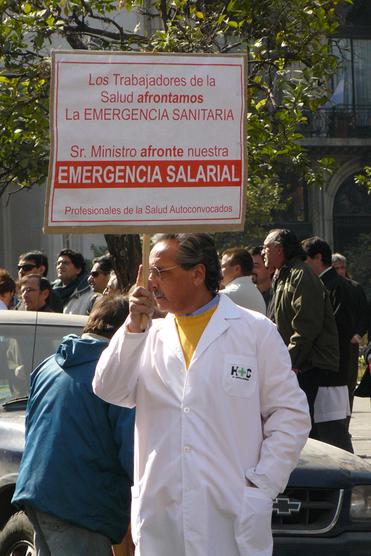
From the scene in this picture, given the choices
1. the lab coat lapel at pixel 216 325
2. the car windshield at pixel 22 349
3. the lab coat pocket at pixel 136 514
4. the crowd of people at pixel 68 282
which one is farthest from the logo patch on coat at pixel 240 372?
the crowd of people at pixel 68 282

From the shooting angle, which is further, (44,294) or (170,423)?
(44,294)

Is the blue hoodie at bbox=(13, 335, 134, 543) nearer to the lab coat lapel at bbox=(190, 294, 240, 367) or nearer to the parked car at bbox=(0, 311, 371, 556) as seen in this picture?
the lab coat lapel at bbox=(190, 294, 240, 367)

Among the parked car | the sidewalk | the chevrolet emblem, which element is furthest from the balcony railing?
the chevrolet emblem

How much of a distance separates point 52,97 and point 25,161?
697 centimetres

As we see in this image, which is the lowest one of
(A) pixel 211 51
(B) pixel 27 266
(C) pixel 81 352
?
Answer: (C) pixel 81 352

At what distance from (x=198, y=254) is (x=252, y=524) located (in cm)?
96

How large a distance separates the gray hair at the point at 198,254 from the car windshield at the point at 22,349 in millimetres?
2482

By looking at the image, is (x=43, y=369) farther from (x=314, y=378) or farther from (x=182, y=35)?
(x=182, y=35)

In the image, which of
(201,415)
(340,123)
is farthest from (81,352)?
(340,123)

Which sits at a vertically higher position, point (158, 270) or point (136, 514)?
point (158, 270)

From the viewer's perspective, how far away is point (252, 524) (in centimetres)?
416

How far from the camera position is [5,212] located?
135ft

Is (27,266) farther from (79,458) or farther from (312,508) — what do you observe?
(79,458)

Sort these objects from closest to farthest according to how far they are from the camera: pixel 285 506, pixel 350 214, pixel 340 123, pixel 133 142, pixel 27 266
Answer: pixel 133 142 < pixel 285 506 < pixel 27 266 < pixel 340 123 < pixel 350 214
